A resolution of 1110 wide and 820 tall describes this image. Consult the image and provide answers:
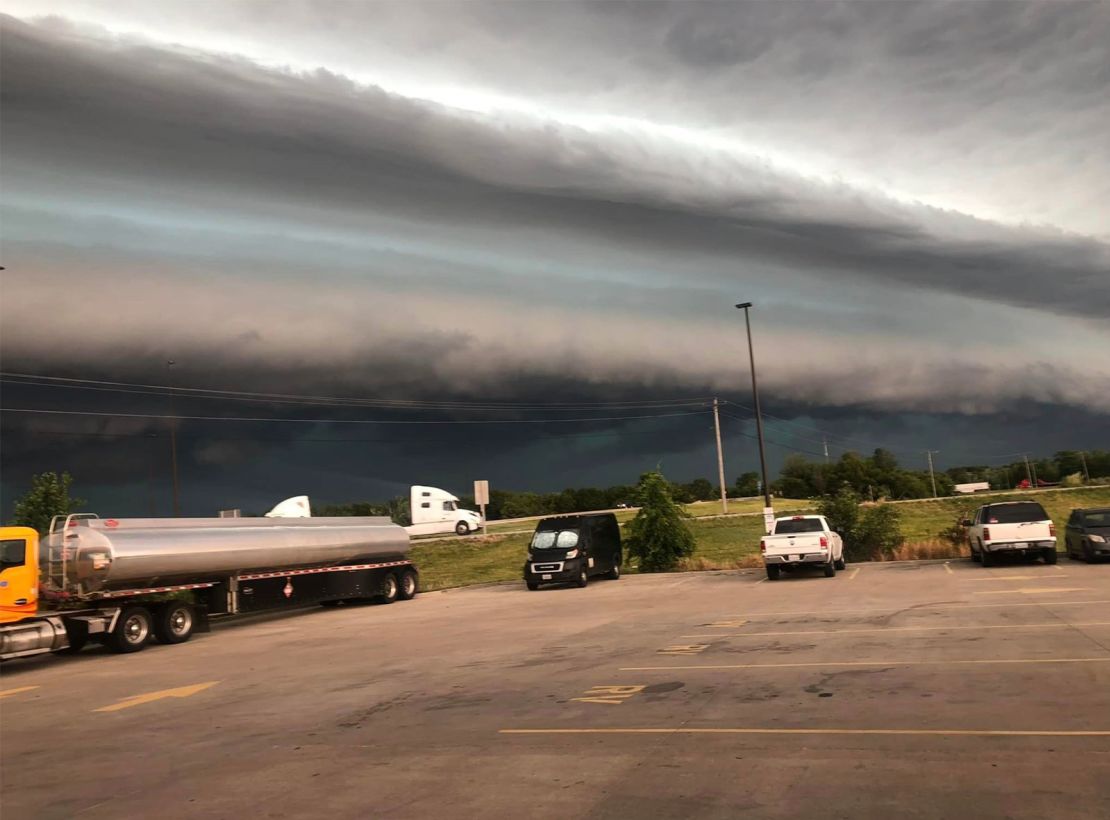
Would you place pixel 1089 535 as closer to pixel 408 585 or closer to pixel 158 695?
pixel 408 585

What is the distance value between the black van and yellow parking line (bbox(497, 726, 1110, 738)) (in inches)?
826

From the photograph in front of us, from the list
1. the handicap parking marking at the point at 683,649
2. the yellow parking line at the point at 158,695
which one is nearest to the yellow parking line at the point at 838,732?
the handicap parking marking at the point at 683,649

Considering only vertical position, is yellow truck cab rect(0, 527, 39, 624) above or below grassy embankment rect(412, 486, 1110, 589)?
above

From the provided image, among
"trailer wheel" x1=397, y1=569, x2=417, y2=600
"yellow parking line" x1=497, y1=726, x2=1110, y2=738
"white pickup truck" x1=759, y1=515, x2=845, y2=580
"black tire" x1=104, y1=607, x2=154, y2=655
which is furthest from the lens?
"trailer wheel" x1=397, y1=569, x2=417, y2=600

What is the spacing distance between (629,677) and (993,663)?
4470 millimetres

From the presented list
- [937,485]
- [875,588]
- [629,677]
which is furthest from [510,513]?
[629,677]

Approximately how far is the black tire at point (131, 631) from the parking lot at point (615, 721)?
51.8 inches

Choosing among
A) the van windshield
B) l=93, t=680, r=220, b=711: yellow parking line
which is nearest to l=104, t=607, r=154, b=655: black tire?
l=93, t=680, r=220, b=711: yellow parking line

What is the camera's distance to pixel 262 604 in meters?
24.4

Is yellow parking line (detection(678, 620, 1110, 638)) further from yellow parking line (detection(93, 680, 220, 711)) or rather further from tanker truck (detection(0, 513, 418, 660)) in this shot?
tanker truck (detection(0, 513, 418, 660))

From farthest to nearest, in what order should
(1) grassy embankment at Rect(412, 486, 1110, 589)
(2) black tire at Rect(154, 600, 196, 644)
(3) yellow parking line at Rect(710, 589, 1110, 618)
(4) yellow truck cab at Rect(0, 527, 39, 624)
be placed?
(1) grassy embankment at Rect(412, 486, 1110, 589) < (2) black tire at Rect(154, 600, 196, 644) < (4) yellow truck cab at Rect(0, 527, 39, 624) < (3) yellow parking line at Rect(710, 589, 1110, 618)

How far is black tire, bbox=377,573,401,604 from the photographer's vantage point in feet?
97.2

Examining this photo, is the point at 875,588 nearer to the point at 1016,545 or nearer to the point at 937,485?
the point at 1016,545

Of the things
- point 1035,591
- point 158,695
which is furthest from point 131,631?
point 1035,591
